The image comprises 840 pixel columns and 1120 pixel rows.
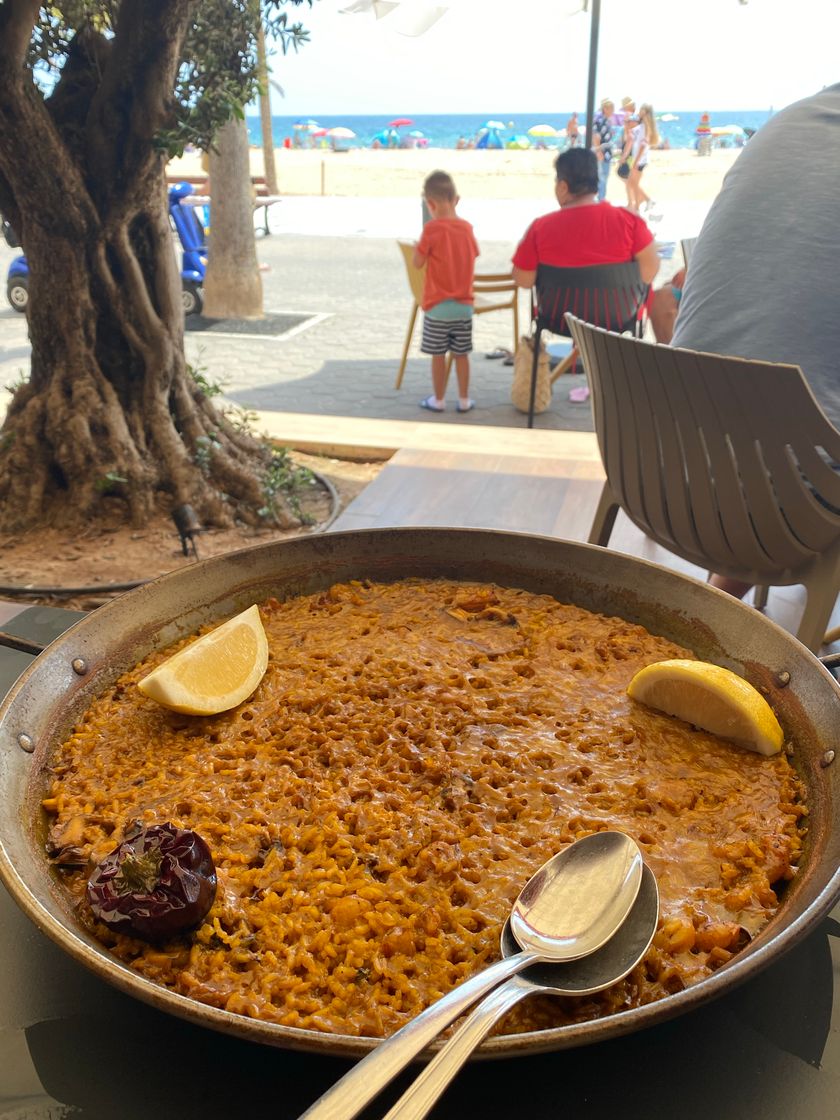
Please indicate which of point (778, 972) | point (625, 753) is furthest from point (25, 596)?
point (778, 972)

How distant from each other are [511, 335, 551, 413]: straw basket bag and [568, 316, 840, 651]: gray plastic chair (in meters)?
3.50

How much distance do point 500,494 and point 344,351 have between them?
413 cm

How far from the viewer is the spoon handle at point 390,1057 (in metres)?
0.53

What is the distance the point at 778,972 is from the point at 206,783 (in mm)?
589

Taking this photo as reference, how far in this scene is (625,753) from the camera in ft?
3.38

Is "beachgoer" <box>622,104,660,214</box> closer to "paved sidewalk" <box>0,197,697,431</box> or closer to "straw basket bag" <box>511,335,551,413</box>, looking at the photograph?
"paved sidewalk" <box>0,197,697,431</box>

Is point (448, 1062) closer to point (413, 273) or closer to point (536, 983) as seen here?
point (536, 983)

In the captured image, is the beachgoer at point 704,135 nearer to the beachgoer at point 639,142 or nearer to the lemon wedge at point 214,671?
the beachgoer at point 639,142

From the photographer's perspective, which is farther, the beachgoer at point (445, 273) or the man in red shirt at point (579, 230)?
the beachgoer at point (445, 273)

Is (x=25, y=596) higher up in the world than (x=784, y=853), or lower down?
lower down

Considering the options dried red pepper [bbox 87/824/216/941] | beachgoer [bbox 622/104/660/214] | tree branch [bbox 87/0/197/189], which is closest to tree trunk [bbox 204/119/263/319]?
tree branch [bbox 87/0/197/189]

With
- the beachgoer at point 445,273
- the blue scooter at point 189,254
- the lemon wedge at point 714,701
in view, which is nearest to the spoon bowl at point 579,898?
the lemon wedge at point 714,701

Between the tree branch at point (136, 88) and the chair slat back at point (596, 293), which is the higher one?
the tree branch at point (136, 88)

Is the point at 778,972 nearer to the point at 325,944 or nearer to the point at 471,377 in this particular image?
the point at 325,944
